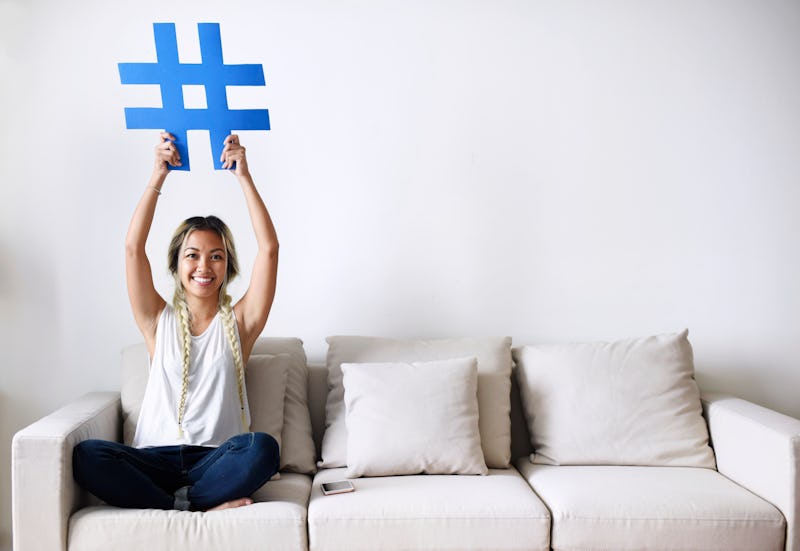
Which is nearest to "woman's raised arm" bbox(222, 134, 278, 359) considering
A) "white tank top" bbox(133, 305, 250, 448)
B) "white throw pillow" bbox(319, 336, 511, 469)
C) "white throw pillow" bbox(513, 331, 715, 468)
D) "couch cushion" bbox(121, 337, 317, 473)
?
"white tank top" bbox(133, 305, 250, 448)

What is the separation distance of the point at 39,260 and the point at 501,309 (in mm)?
1819

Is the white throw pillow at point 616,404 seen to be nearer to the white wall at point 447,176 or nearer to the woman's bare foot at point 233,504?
the white wall at point 447,176

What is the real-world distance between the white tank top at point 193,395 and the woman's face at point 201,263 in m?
0.13

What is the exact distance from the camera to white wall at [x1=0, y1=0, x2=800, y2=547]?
2.86 metres

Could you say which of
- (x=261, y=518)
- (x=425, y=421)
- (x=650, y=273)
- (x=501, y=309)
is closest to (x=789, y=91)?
(x=650, y=273)

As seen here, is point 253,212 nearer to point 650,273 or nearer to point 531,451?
point 531,451

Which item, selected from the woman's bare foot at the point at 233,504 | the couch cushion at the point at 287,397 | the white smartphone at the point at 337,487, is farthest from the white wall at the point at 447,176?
the woman's bare foot at the point at 233,504

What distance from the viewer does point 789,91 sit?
118 inches

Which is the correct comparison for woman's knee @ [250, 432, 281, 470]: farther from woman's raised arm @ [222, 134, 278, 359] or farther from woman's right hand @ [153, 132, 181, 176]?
woman's right hand @ [153, 132, 181, 176]

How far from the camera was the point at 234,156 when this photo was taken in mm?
2449

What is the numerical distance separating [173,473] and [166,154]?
3.33 ft

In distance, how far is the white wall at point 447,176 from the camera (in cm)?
286

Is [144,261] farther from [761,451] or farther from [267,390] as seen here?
[761,451]

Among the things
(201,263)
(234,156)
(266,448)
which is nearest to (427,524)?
(266,448)
